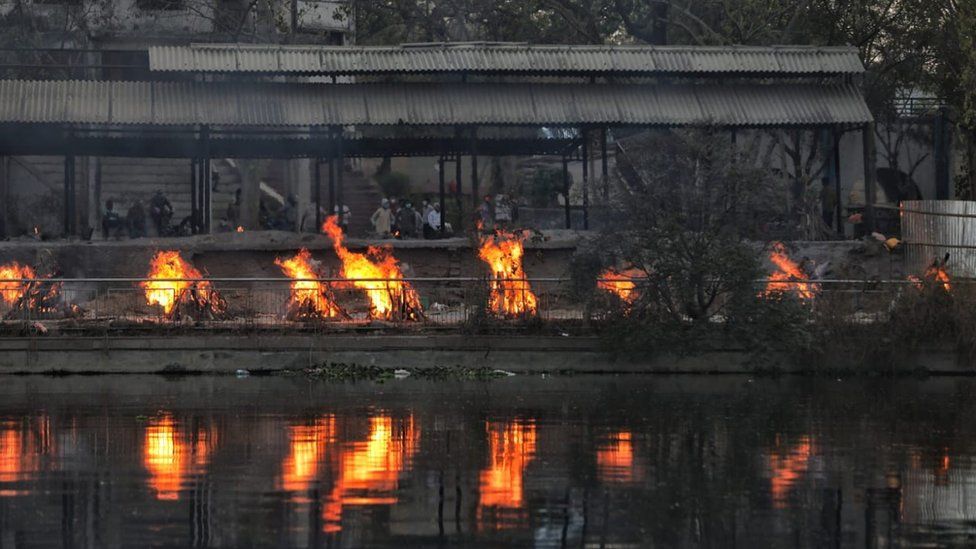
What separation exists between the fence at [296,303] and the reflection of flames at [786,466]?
33.7ft

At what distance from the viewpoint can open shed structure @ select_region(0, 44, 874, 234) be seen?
4041 centimetres

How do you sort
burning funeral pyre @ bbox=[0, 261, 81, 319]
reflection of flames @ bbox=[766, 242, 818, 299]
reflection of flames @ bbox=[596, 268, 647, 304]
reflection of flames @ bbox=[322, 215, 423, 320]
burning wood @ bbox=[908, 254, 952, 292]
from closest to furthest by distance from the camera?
burning funeral pyre @ bbox=[0, 261, 81, 319]
reflection of flames @ bbox=[766, 242, 818, 299]
reflection of flames @ bbox=[596, 268, 647, 304]
burning wood @ bbox=[908, 254, 952, 292]
reflection of flames @ bbox=[322, 215, 423, 320]

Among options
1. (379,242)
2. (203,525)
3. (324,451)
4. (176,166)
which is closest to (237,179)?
(176,166)

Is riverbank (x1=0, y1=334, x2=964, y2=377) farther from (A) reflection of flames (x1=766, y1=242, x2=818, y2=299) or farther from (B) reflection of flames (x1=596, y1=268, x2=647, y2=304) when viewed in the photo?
(A) reflection of flames (x1=766, y1=242, x2=818, y2=299)

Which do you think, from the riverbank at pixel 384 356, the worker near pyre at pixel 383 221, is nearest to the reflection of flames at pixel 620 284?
the riverbank at pixel 384 356

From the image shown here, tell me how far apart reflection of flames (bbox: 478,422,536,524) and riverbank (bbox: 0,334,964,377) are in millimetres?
7856

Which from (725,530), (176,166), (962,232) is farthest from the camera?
(176,166)

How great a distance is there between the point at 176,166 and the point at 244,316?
80.8 feet

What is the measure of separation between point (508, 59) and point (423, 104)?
100 inches

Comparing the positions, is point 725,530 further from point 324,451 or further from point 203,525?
point 324,451

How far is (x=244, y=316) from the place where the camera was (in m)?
32.8

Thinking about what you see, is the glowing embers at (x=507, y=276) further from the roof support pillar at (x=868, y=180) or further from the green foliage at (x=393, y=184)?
the green foliage at (x=393, y=184)

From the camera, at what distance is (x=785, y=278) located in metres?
34.2

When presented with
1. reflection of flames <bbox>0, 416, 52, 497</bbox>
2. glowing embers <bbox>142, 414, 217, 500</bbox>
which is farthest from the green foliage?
reflection of flames <bbox>0, 416, 52, 497</bbox>
